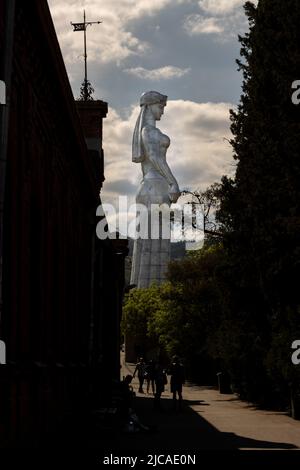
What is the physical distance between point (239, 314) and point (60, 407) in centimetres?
902

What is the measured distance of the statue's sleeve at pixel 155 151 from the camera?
88062 millimetres

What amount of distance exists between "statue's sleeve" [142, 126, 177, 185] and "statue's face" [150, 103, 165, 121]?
1.32 metres

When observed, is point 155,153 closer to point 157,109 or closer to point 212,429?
point 157,109

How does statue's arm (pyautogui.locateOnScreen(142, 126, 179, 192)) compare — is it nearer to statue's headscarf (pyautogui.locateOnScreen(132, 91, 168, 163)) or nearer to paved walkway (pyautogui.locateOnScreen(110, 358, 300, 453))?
statue's headscarf (pyautogui.locateOnScreen(132, 91, 168, 163))

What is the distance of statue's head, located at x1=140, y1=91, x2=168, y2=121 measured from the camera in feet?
290

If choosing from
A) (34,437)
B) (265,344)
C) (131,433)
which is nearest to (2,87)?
(34,437)

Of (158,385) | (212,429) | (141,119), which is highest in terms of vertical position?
(141,119)

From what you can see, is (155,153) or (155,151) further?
(155,151)

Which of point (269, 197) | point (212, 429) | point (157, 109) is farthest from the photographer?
point (157, 109)

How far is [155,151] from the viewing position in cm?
8856

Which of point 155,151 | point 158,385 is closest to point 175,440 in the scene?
point 158,385

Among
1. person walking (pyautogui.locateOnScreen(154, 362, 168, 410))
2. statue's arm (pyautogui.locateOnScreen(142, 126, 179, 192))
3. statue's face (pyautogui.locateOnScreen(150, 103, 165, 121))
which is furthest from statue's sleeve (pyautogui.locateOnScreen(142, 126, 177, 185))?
person walking (pyautogui.locateOnScreen(154, 362, 168, 410))

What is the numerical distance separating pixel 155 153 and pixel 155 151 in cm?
29
